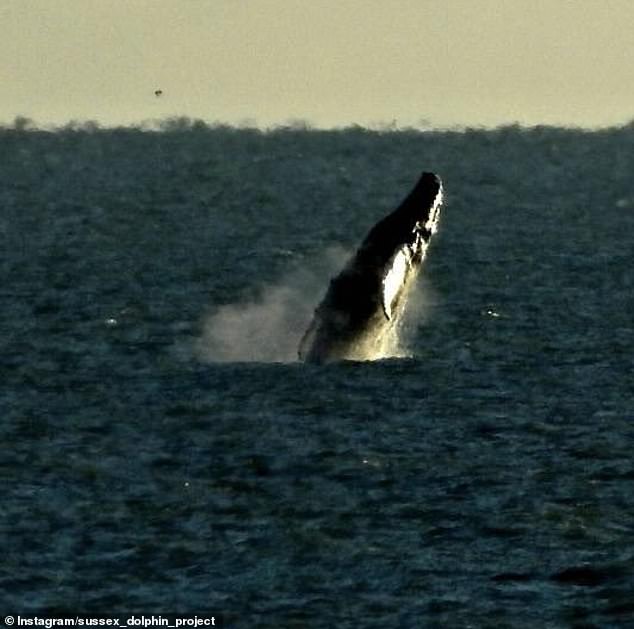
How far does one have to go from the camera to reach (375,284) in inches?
1838

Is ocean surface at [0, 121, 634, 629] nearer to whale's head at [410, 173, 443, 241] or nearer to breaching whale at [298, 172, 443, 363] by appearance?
breaching whale at [298, 172, 443, 363]

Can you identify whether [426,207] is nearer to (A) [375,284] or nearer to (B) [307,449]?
(A) [375,284]

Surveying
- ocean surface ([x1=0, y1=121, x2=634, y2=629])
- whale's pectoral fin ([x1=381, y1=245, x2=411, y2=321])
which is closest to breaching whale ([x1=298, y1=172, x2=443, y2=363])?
whale's pectoral fin ([x1=381, y1=245, x2=411, y2=321])

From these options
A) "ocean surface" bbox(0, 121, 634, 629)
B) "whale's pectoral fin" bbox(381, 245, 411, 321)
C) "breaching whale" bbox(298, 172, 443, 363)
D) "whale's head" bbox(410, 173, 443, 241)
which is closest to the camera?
"ocean surface" bbox(0, 121, 634, 629)

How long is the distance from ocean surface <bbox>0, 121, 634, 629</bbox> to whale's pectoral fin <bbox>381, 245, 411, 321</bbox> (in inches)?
51.4

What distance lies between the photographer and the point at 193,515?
35.6 meters

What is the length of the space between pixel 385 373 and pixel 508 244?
38750 millimetres

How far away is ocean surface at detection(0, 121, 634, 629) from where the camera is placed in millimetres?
31844

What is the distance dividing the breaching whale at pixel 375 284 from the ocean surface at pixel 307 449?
23.3 inches

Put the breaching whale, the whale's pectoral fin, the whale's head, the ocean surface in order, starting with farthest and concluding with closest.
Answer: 1. the whale's head
2. the breaching whale
3. the whale's pectoral fin
4. the ocean surface

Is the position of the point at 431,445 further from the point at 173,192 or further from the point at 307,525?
the point at 173,192

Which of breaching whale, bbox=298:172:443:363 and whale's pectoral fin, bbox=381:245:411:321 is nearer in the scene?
whale's pectoral fin, bbox=381:245:411:321

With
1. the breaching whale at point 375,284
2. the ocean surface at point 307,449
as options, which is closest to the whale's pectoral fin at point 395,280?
the breaching whale at point 375,284

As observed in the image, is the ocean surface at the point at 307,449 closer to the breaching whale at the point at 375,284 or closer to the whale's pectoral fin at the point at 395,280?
the breaching whale at the point at 375,284
